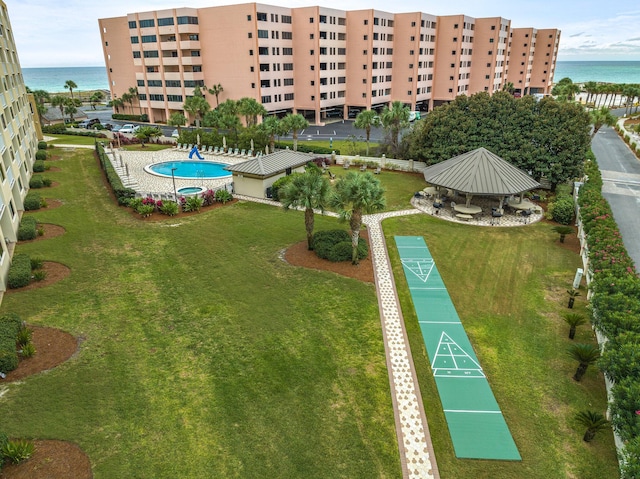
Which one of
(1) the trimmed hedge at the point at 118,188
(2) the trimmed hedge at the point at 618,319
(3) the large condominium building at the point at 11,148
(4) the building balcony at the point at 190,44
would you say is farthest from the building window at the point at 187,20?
(2) the trimmed hedge at the point at 618,319

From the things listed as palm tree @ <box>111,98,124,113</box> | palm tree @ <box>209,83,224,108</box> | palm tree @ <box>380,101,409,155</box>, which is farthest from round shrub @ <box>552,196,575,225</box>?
palm tree @ <box>111,98,124,113</box>

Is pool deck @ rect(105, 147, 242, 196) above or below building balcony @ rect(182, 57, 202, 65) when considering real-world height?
below

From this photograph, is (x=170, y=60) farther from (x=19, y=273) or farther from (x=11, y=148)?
(x=19, y=273)

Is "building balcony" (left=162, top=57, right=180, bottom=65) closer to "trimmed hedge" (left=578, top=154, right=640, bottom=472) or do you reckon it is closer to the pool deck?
the pool deck

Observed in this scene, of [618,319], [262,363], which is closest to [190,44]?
[262,363]

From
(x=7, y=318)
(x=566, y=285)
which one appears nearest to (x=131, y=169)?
(x=7, y=318)
